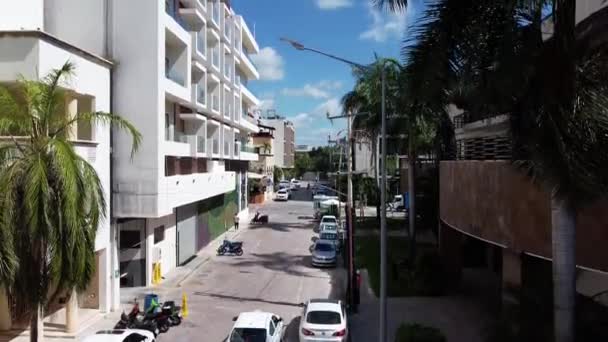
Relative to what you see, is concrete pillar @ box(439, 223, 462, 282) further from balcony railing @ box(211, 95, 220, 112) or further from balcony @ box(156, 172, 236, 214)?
balcony railing @ box(211, 95, 220, 112)

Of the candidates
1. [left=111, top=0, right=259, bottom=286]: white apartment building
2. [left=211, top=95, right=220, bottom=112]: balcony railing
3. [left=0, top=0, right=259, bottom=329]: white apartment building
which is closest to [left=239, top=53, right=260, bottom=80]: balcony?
[left=111, top=0, right=259, bottom=286]: white apartment building

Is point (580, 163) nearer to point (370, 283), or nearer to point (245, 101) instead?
point (370, 283)

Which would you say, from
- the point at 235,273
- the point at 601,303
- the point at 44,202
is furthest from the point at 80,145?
the point at 601,303

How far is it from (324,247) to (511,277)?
1821cm

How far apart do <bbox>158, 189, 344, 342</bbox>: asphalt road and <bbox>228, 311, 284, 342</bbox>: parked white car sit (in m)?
2.26

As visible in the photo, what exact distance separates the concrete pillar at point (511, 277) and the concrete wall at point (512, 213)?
0.84 meters

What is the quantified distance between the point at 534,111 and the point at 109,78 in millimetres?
18191

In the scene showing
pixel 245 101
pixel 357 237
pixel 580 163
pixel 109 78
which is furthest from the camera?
pixel 245 101

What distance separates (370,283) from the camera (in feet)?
95.2

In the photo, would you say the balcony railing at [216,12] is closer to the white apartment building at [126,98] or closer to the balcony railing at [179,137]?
the white apartment building at [126,98]

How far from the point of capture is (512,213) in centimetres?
1504

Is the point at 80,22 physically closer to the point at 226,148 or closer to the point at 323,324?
the point at 323,324

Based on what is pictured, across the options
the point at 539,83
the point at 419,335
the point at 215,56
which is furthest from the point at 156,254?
Result: the point at 539,83

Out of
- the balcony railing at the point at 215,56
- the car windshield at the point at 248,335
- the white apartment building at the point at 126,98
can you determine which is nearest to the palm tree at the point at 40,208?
the white apartment building at the point at 126,98
